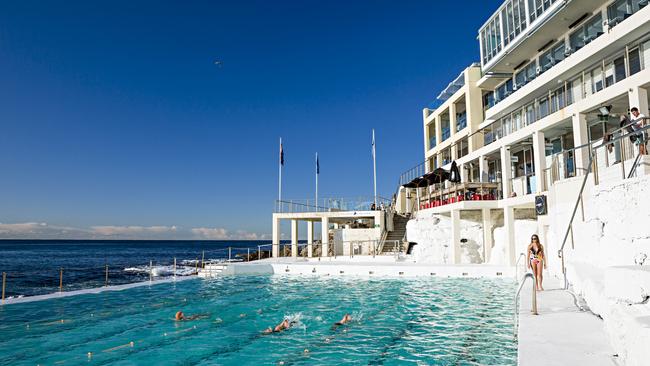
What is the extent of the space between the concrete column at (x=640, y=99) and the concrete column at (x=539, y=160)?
13.4 ft

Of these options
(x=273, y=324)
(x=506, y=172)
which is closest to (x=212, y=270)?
(x=273, y=324)

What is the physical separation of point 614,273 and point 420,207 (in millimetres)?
24140

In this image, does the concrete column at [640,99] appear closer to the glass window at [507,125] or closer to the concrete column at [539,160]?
the concrete column at [539,160]

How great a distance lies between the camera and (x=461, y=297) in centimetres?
1355

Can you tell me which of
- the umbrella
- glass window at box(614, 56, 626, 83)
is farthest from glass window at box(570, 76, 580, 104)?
the umbrella

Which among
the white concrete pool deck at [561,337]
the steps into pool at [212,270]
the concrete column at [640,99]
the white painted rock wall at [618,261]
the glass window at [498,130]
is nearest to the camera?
the white painted rock wall at [618,261]

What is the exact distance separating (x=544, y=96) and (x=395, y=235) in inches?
584

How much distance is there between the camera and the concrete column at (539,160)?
18.2 meters

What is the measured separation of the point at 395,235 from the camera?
32.0m

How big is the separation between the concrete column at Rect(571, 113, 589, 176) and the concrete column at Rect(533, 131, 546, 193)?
5.03 feet

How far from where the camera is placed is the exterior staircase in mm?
30562

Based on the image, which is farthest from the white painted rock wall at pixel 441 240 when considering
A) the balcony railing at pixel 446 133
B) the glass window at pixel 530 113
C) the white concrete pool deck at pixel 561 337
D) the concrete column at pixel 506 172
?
the white concrete pool deck at pixel 561 337

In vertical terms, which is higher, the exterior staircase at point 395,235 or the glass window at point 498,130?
the glass window at point 498,130

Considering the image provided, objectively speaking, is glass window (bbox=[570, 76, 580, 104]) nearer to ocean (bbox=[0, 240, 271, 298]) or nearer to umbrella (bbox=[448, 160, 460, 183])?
umbrella (bbox=[448, 160, 460, 183])
